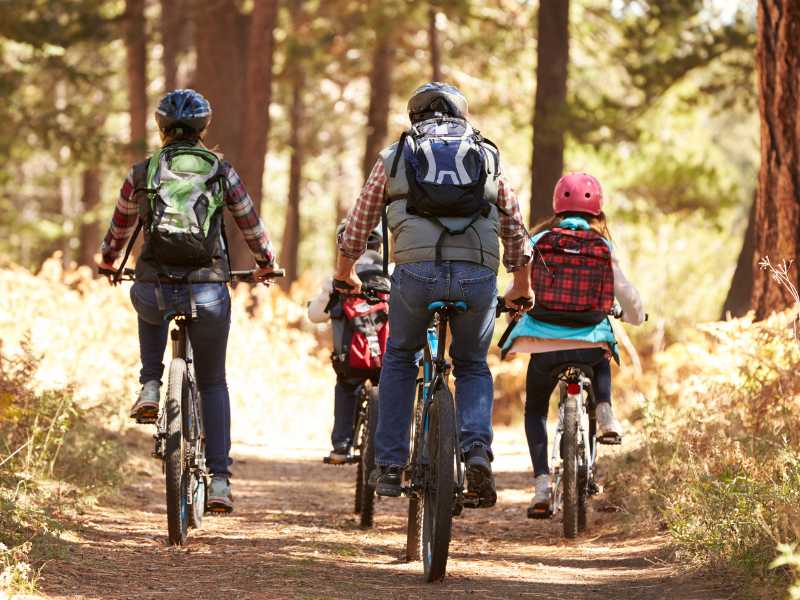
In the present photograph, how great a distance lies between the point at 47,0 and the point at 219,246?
1611cm

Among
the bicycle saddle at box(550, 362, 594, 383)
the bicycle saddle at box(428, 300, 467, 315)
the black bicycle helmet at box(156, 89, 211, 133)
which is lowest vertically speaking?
the bicycle saddle at box(550, 362, 594, 383)

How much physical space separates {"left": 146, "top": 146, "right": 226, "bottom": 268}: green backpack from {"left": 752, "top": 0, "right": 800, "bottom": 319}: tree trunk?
4729 mm

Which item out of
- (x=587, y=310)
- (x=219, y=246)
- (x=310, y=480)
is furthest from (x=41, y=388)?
(x=587, y=310)

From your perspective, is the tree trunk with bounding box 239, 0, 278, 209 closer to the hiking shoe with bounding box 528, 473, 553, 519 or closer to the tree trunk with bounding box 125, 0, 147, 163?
the tree trunk with bounding box 125, 0, 147, 163

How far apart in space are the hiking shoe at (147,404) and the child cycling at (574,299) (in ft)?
6.85

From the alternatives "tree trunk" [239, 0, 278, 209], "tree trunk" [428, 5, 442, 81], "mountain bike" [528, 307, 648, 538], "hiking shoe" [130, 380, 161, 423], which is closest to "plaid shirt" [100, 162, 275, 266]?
"hiking shoe" [130, 380, 161, 423]

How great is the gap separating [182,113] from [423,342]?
5.68 feet

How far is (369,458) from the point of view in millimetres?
7625

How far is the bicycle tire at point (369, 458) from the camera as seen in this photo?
7.59 metres

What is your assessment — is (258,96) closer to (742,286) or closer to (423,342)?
(742,286)

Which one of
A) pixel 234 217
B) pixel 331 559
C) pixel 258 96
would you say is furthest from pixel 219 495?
pixel 258 96

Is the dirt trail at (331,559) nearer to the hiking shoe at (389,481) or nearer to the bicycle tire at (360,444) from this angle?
the bicycle tire at (360,444)

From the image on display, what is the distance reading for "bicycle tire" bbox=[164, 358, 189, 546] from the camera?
250 inches

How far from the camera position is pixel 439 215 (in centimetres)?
578
